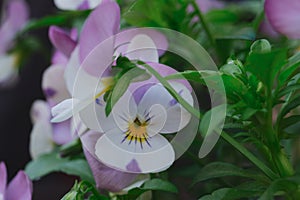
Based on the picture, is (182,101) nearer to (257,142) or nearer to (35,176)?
(257,142)

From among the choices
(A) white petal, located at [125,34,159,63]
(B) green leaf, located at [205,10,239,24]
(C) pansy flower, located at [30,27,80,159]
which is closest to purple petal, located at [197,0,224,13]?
(B) green leaf, located at [205,10,239,24]

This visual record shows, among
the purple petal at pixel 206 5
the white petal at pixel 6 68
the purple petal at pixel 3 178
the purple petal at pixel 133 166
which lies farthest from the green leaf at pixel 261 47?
the white petal at pixel 6 68

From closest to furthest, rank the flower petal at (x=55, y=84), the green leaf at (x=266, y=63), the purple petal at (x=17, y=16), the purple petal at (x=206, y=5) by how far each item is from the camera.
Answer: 1. the green leaf at (x=266, y=63)
2. the flower petal at (x=55, y=84)
3. the purple petal at (x=206, y=5)
4. the purple petal at (x=17, y=16)

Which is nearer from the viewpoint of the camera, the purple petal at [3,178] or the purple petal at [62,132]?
the purple petal at [3,178]

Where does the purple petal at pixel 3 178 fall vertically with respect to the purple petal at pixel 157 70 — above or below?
below

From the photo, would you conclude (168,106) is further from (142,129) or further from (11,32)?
(11,32)

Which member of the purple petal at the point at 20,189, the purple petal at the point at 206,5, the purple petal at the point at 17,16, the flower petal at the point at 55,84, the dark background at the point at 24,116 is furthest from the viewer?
the dark background at the point at 24,116

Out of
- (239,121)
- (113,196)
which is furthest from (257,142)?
(113,196)

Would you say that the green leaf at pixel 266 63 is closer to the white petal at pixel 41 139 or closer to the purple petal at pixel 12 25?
the white petal at pixel 41 139
